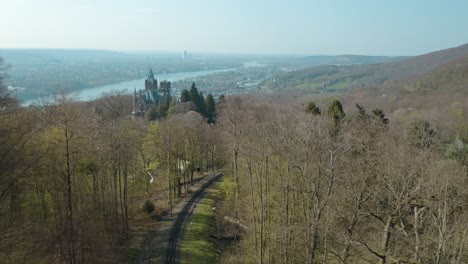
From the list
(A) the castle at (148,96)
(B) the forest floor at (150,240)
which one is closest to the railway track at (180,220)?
(B) the forest floor at (150,240)

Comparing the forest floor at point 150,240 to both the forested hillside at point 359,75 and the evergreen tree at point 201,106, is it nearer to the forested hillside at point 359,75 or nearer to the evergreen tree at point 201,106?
the evergreen tree at point 201,106

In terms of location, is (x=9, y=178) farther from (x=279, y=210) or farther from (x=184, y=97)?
(x=184, y=97)

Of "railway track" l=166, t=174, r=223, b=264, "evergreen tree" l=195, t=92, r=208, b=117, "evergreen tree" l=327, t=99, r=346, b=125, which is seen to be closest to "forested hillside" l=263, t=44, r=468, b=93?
"evergreen tree" l=195, t=92, r=208, b=117

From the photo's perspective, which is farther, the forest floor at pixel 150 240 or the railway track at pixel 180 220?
the railway track at pixel 180 220

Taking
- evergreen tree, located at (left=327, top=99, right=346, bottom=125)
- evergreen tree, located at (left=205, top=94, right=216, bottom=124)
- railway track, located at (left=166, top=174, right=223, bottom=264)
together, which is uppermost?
evergreen tree, located at (left=327, top=99, right=346, bottom=125)

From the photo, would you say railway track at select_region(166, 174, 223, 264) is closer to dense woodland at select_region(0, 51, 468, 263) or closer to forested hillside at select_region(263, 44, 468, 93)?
dense woodland at select_region(0, 51, 468, 263)

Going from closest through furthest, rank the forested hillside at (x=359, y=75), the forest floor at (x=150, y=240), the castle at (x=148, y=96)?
the forest floor at (x=150, y=240), the castle at (x=148, y=96), the forested hillside at (x=359, y=75)

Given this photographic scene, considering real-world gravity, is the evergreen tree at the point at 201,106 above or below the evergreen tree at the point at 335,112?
below

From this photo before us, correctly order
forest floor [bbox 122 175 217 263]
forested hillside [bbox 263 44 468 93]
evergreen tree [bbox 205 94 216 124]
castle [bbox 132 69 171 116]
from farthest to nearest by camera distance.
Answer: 1. forested hillside [bbox 263 44 468 93]
2. castle [bbox 132 69 171 116]
3. evergreen tree [bbox 205 94 216 124]
4. forest floor [bbox 122 175 217 263]
